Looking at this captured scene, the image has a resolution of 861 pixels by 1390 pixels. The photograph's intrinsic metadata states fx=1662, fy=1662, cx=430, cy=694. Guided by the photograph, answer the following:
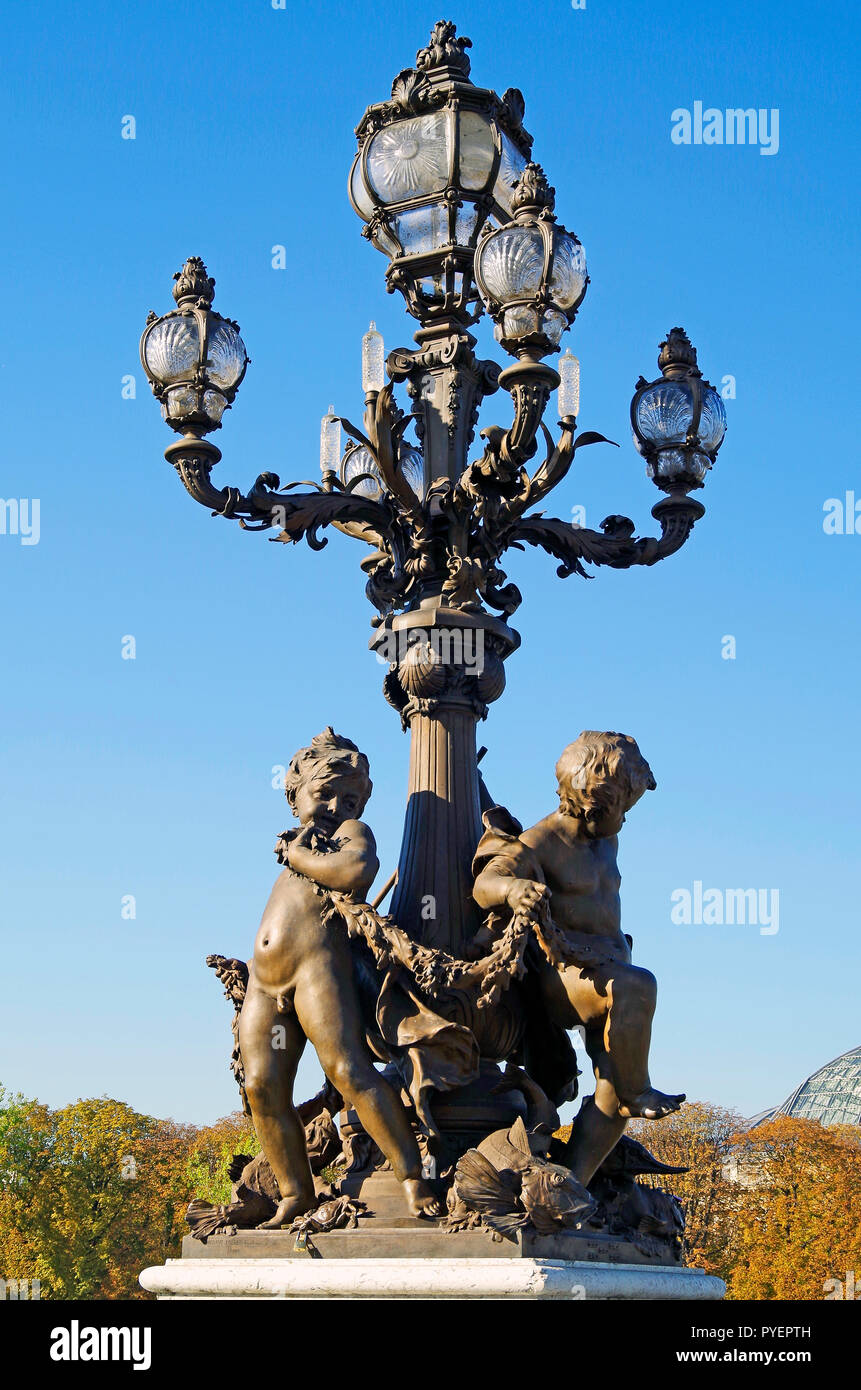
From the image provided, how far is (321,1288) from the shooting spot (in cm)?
607

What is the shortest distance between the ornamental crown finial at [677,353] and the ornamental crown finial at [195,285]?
2.25 m

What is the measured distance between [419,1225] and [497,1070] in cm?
85

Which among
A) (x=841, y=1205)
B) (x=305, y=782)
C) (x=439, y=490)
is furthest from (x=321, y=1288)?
(x=841, y=1205)

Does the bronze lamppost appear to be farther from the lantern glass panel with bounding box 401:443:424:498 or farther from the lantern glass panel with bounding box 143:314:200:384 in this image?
the lantern glass panel with bounding box 401:443:424:498

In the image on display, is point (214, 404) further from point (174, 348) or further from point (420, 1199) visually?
point (420, 1199)

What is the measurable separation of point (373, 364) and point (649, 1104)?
3.70 meters

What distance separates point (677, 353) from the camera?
26.9ft

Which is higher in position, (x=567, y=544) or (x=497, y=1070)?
(x=567, y=544)

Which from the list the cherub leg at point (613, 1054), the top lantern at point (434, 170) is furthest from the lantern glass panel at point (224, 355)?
the cherub leg at point (613, 1054)

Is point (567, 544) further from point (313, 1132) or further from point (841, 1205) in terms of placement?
point (841, 1205)

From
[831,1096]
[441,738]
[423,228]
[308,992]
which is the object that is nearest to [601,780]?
[441,738]

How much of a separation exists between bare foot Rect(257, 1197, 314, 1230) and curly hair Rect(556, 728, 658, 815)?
1896mm

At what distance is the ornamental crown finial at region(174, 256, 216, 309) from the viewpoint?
757 centimetres

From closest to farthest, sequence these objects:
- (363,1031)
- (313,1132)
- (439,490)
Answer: (363,1031) → (313,1132) → (439,490)
